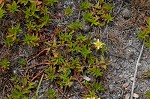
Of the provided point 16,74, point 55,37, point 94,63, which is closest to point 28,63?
point 16,74

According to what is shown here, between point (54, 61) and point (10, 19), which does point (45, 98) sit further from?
point (10, 19)

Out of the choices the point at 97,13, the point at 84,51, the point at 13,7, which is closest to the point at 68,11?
the point at 97,13

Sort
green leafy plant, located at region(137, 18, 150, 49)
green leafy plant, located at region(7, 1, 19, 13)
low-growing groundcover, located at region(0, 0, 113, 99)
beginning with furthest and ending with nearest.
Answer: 1. green leafy plant, located at region(137, 18, 150, 49)
2. green leafy plant, located at region(7, 1, 19, 13)
3. low-growing groundcover, located at region(0, 0, 113, 99)

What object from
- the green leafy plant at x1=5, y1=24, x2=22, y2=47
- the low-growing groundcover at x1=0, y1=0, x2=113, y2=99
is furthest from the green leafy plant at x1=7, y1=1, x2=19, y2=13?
the green leafy plant at x1=5, y1=24, x2=22, y2=47

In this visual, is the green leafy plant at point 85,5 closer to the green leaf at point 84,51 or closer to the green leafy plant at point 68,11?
the green leafy plant at point 68,11

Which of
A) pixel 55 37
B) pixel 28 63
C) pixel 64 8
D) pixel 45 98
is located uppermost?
pixel 64 8

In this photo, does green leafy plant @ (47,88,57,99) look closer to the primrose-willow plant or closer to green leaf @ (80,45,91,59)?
the primrose-willow plant

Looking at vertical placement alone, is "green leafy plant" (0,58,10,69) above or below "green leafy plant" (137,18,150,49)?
below

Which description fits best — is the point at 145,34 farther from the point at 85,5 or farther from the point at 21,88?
the point at 21,88
